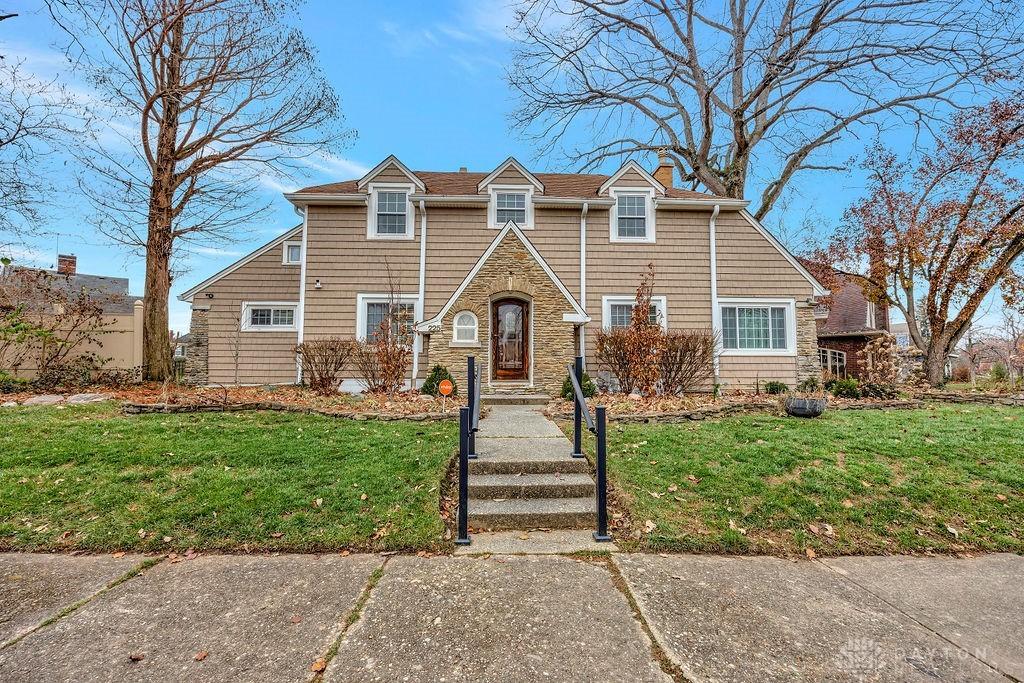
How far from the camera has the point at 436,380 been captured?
388 inches

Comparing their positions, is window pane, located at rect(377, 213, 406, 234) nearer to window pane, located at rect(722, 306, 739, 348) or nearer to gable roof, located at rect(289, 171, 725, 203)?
gable roof, located at rect(289, 171, 725, 203)

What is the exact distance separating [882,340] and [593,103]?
13973 mm

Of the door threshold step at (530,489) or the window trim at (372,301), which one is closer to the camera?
the door threshold step at (530,489)

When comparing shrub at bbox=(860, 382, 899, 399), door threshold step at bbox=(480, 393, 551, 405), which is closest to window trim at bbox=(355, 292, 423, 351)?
door threshold step at bbox=(480, 393, 551, 405)

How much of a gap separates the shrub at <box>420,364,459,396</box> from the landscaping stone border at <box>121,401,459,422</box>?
2522 mm

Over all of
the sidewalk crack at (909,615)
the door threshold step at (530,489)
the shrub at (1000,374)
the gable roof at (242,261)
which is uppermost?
the gable roof at (242,261)

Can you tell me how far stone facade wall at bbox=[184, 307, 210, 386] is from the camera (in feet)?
40.2

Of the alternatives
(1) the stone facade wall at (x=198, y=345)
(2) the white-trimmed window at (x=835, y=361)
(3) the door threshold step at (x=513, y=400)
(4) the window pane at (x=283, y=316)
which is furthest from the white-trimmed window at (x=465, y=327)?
(2) the white-trimmed window at (x=835, y=361)

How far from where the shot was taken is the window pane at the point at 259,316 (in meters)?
12.6

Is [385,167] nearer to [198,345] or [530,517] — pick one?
[198,345]

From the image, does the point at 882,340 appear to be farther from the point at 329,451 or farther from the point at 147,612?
the point at 147,612

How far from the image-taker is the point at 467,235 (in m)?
12.3

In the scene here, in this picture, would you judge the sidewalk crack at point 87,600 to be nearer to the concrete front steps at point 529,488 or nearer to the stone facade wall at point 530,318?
the concrete front steps at point 529,488

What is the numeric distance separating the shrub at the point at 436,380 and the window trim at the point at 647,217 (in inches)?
237
